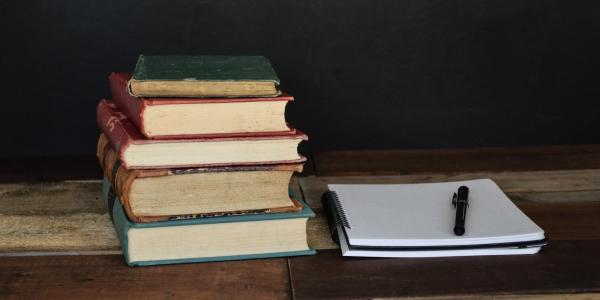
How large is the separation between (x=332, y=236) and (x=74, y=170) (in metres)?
0.58

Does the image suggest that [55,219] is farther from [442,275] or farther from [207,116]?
[442,275]

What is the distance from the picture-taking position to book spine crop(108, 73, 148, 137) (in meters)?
0.99

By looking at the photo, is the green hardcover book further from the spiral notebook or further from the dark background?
the dark background

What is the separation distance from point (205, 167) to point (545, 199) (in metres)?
0.67

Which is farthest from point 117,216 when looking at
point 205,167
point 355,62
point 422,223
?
point 355,62

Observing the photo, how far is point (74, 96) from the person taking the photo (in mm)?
1550

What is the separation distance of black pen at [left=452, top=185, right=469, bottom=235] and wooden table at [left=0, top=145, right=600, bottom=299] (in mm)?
48

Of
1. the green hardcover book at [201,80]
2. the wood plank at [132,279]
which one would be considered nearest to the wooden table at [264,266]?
the wood plank at [132,279]


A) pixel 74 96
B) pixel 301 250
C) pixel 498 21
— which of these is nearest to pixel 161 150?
pixel 301 250

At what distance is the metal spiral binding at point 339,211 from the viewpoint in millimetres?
1108

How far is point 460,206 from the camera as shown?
1.16 metres

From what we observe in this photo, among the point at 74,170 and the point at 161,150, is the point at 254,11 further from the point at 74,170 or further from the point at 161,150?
the point at 161,150

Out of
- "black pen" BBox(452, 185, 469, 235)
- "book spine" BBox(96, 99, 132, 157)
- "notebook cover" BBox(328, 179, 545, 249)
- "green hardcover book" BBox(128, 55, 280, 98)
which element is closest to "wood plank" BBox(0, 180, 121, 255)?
"book spine" BBox(96, 99, 132, 157)

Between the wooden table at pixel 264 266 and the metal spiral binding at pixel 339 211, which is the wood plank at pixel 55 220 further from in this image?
the metal spiral binding at pixel 339 211
